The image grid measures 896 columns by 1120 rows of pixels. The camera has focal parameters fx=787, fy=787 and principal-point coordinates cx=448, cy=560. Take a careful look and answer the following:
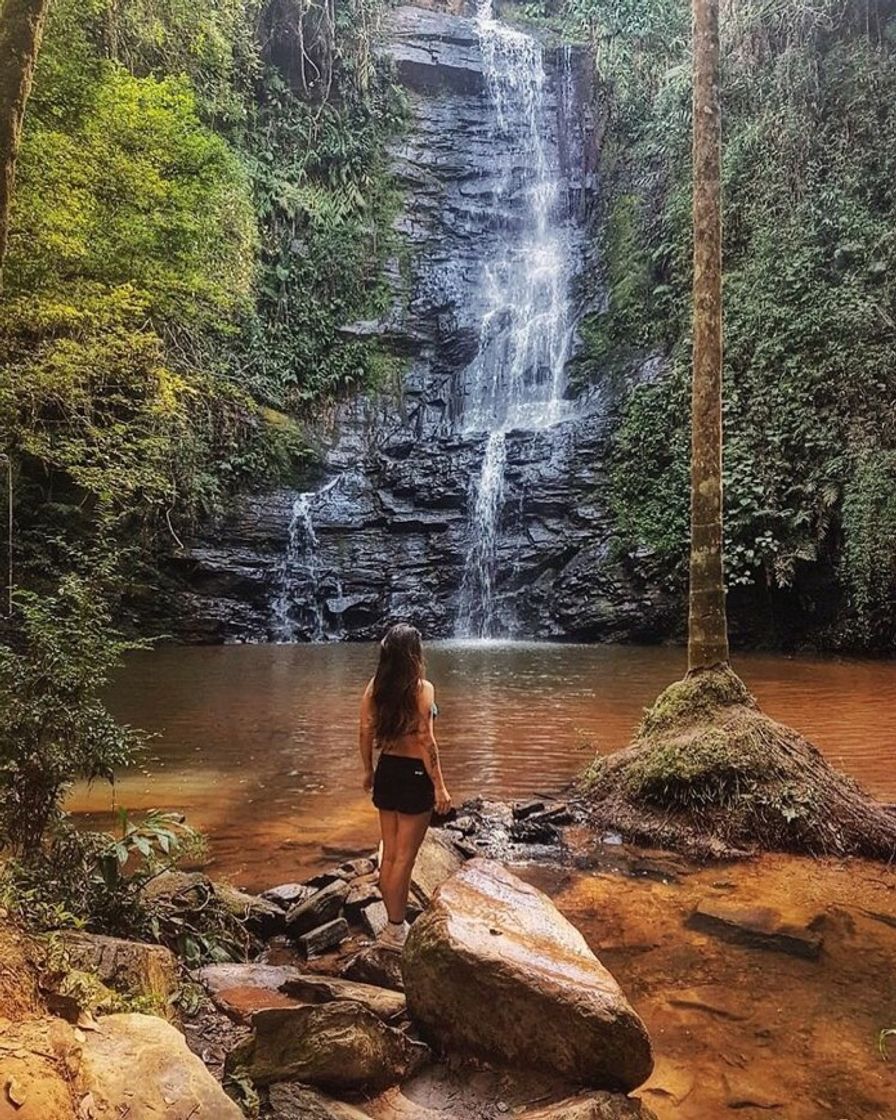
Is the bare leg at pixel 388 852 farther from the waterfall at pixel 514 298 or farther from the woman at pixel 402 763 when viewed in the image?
the waterfall at pixel 514 298

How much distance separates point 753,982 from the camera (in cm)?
335

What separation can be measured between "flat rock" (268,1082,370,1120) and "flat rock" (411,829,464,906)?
61.1 inches

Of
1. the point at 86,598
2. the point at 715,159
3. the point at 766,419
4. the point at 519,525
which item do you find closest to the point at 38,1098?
the point at 86,598

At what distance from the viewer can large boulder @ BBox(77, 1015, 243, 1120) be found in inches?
69.3

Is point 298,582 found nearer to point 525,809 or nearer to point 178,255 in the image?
point 178,255

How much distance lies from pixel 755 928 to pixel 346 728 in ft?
17.6

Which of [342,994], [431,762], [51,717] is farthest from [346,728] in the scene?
[342,994]

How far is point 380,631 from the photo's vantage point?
1908 centimetres

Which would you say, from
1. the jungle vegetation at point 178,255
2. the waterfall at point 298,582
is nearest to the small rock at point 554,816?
the jungle vegetation at point 178,255

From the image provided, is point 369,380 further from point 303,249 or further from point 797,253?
point 797,253

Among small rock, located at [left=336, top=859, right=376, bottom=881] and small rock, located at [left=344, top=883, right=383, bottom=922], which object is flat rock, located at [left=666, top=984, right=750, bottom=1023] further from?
small rock, located at [left=336, top=859, right=376, bottom=881]

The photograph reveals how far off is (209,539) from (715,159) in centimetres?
1534

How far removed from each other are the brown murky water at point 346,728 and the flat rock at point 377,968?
53.1 inches

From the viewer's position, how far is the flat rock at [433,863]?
411 centimetres
